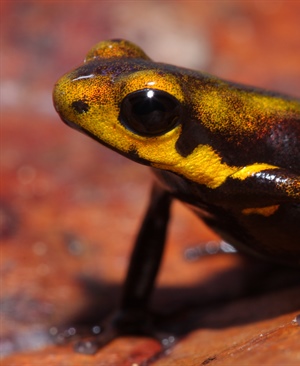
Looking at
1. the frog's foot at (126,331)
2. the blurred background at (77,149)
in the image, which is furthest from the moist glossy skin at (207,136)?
the blurred background at (77,149)

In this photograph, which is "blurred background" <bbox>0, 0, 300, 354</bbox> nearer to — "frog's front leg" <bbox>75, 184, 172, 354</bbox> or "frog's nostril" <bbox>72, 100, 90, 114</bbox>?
"frog's front leg" <bbox>75, 184, 172, 354</bbox>

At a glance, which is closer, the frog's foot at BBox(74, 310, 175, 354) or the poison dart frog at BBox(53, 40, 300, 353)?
the poison dart frog at BBox(53, 40, 300, 353)

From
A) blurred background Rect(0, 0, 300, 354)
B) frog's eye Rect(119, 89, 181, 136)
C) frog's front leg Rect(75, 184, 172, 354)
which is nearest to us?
frog's eye Rect(119, 89, 181, 136)

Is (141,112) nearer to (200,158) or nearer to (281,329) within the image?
(200,158)

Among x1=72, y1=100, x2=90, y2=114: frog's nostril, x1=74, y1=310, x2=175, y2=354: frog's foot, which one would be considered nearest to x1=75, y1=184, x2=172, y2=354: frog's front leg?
x1=74, y1=310, x2=175, y2=354: frog's foot

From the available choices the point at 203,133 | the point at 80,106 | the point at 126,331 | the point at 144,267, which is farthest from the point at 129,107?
the point at 126,331

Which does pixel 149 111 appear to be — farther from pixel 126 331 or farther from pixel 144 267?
pixel 126 331

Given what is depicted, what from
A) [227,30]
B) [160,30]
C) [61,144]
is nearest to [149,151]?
[61,144]

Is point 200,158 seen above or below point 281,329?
above
